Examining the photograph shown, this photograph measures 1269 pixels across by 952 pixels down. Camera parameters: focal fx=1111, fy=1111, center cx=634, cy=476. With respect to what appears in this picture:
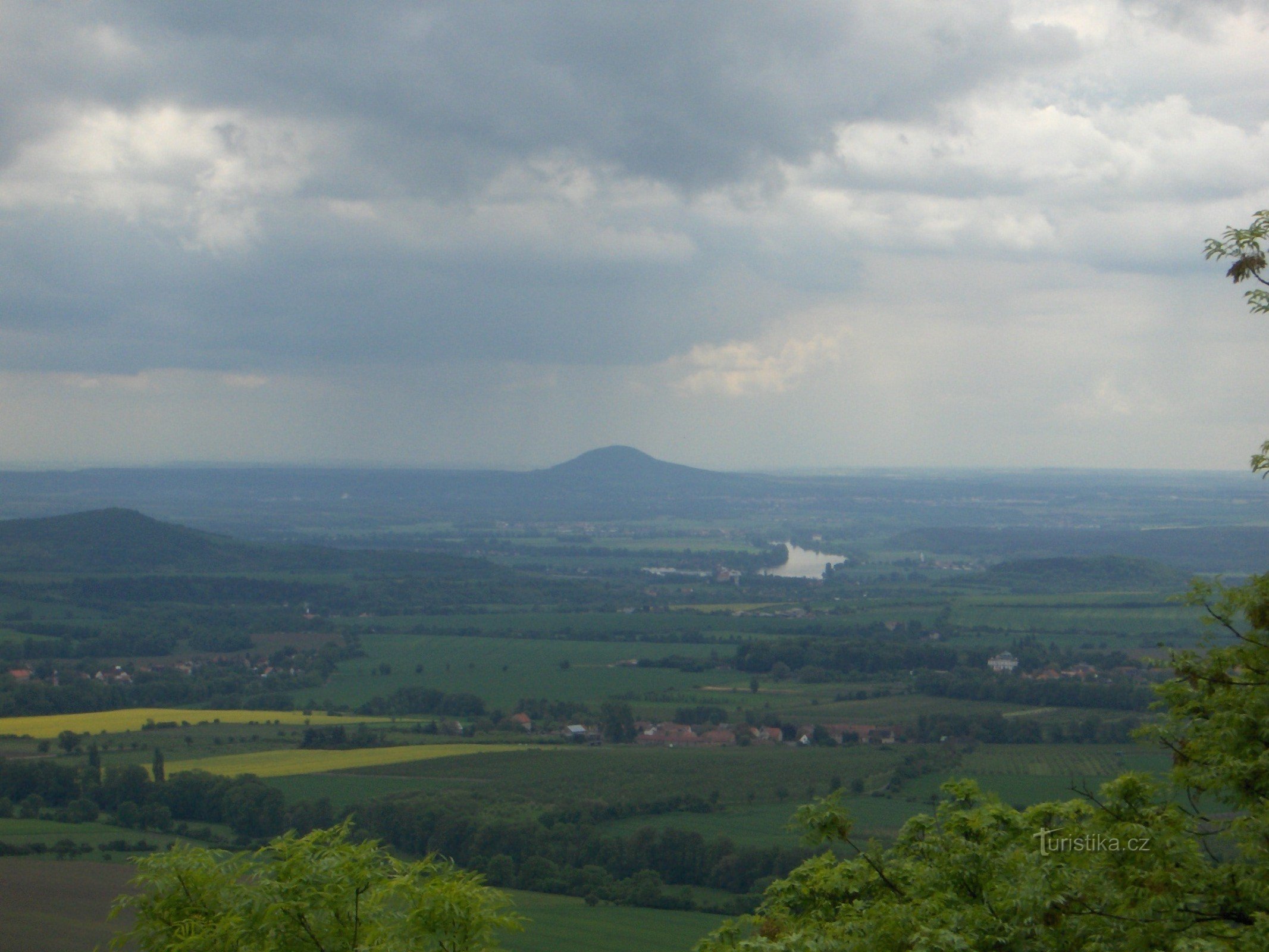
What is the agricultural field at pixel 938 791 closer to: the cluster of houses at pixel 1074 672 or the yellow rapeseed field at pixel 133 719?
the cluster of houses at pixel 1074 672

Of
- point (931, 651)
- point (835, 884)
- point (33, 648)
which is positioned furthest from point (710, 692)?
point (835, 884)

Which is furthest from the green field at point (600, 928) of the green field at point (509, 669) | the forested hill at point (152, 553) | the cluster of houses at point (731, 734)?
the forested hill at point (152, 553)

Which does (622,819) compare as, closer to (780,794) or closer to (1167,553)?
(780,794)

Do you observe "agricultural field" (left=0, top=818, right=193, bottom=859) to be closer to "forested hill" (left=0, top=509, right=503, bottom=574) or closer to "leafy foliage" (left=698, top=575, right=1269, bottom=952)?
"leafy foliage" (left=698, top=575, right=1269, bottom=952)

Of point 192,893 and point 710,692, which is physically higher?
point 192,893

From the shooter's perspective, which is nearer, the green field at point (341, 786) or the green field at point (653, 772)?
the green field at point (341, 786)

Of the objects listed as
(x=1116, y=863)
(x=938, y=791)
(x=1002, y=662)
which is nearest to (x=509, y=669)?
(x=1002, y=662)

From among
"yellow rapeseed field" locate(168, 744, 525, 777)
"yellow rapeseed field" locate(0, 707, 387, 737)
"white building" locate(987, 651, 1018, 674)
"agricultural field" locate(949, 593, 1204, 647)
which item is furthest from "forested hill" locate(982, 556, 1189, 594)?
"yellow rapeseed field" locate(0, 707, 387, 737)
